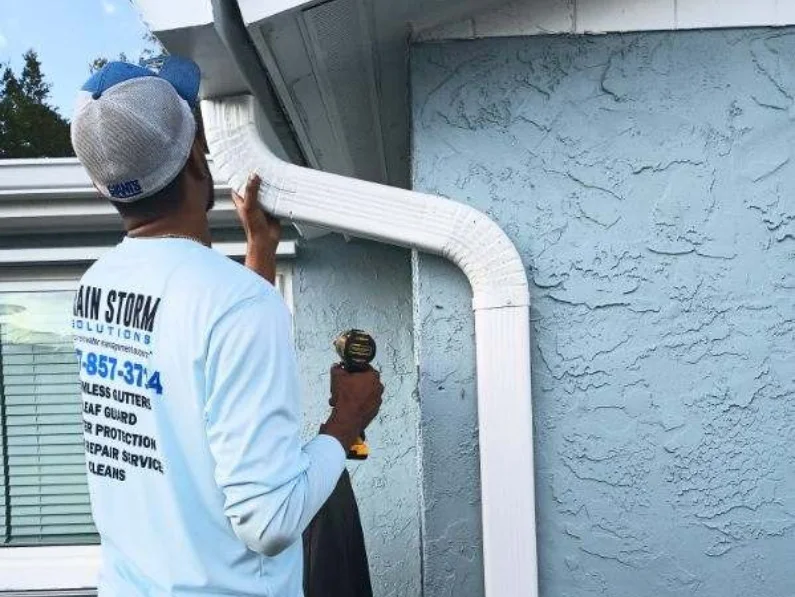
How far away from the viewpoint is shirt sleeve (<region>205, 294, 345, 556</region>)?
1.55 metres

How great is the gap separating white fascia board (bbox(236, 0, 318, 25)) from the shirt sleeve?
3.88 feet

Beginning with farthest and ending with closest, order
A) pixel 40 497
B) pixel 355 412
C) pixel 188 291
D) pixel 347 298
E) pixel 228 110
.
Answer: pixel 40 497, pixel 347 298, pixel 228 110, pixel 355 412, pixel 188 291

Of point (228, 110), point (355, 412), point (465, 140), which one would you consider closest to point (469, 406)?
point (465, 140)

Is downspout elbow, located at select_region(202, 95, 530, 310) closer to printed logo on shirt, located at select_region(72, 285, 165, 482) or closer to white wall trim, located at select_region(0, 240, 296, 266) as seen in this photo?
printed logo on shirt, located at select_region(72, 285, 165, 482)

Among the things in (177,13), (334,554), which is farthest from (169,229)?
(334,554)

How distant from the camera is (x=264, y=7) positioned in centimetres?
254

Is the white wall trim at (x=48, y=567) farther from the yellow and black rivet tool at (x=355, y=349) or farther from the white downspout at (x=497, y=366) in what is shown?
the yellow and black rivet tool at (x=355, y=349)

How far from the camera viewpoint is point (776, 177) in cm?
278

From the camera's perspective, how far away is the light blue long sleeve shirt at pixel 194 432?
1563 millimetres

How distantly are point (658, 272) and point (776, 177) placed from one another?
0.43m

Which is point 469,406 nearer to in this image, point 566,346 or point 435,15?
point 566,346

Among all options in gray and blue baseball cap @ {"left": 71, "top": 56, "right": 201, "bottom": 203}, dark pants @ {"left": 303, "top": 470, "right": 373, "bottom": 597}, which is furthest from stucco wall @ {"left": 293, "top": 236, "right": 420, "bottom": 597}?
gray and blue baseball cap @ {"left": 71, "top": 56, "right": 201, "bottom": 203}

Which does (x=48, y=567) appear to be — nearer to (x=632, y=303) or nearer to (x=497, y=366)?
(x=497, y=366)

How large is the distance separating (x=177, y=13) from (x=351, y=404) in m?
1.18
